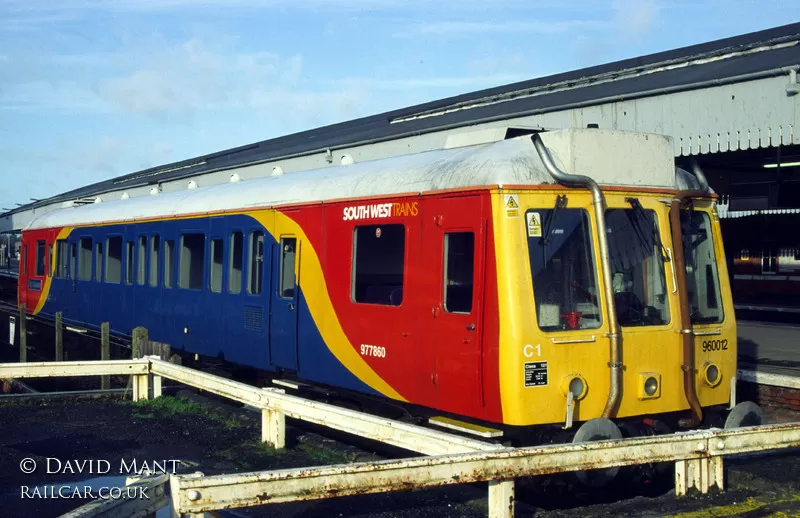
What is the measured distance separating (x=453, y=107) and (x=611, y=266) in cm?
1359

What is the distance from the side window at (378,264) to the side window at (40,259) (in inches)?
572

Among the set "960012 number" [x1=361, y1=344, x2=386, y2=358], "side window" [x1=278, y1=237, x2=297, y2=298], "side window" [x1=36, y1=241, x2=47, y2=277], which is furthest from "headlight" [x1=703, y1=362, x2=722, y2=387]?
"side window" [x1=36, y1=241, x2=47, y2=277]

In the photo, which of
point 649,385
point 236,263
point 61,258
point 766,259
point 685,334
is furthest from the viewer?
point 766,259

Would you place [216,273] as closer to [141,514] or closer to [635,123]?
[635,123]

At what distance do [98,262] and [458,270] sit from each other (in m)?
12.1

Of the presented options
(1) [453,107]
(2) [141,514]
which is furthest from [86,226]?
(2) [141,514]

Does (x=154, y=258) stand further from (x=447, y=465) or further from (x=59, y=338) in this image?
(x=447, y=465)

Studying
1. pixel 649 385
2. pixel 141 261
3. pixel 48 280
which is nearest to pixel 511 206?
pixel 649 385

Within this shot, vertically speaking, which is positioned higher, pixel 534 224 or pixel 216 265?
pixel 534 224

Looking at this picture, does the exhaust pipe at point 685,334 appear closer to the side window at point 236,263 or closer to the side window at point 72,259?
the side window at point 236,263

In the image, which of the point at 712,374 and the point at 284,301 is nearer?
the point at 712,374

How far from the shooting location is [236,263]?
40.7 ft

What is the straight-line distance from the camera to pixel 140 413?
1114 centimetres

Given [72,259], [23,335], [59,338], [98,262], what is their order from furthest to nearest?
[23,335]
[72,259]
[59,338]
[98,262]
